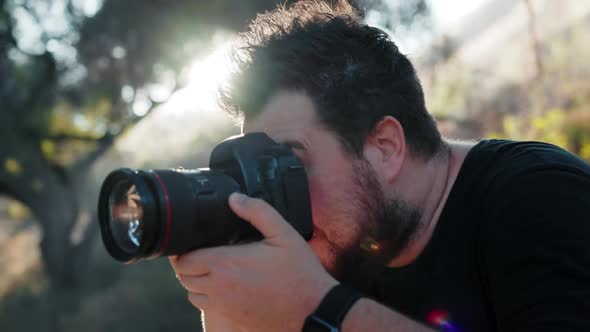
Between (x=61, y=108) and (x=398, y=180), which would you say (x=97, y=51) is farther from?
(x=398, y=180)

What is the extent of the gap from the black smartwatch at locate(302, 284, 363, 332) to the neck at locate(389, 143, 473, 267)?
500 mm

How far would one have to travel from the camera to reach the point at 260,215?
1363 mm

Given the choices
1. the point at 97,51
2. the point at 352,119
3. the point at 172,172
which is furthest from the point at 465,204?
Result: the point at 97,51

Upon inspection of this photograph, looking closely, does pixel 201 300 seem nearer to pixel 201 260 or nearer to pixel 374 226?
pixel 201 260

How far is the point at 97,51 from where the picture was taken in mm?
9328

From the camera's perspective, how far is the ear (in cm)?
174

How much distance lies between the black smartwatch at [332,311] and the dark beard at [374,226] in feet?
1.22

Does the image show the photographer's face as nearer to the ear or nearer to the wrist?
the ear

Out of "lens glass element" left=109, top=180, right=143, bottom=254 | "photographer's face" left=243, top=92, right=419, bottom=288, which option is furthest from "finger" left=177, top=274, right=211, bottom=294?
"photographer's face" left=243, top=92, right=419, bottom=288

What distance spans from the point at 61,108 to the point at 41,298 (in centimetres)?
307

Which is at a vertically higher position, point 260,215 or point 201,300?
point 260,215

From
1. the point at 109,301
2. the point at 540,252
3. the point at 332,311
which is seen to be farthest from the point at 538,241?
the point at 109,301

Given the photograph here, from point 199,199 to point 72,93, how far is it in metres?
9.27

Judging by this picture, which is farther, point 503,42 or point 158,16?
point 503,42
